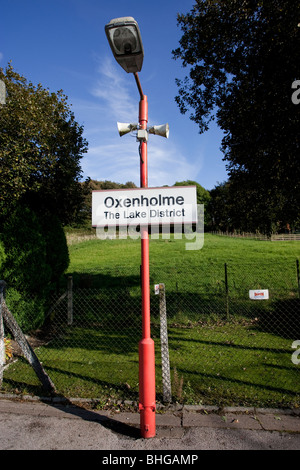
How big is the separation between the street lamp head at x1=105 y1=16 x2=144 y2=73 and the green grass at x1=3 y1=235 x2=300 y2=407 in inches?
168

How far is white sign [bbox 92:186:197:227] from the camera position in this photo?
3.68m

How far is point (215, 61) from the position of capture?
27.6 ft

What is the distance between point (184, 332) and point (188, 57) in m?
7.63

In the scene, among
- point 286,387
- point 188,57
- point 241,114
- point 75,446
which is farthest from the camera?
point 188,57

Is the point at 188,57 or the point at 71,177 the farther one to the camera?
the point at 71,177

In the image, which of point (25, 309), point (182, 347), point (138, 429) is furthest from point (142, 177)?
point (25, 309)

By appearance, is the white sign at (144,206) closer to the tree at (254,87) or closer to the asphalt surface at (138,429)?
the asphalt surface at (138,429)

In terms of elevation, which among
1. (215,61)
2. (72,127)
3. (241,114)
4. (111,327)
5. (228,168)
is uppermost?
(215,61)

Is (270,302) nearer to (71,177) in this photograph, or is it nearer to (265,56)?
(265,56)

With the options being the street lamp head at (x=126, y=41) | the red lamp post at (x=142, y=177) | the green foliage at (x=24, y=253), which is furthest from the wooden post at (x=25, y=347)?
the street lamp head at (x=126, y=41)

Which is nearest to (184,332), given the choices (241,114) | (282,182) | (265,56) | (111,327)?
(111,327)

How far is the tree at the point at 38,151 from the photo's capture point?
809 cm

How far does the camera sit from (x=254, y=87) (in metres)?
7.39

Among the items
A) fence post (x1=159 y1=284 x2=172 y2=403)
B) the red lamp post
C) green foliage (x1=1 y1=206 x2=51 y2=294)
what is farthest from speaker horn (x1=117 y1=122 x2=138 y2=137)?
green foliage (x1=1 y1=206 x2=51 y2=294)
